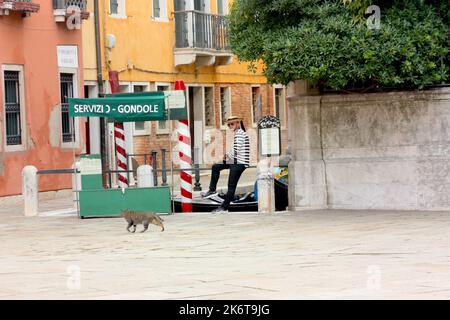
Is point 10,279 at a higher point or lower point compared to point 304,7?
lower

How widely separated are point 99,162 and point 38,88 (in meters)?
7.46

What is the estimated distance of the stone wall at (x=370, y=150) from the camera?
72.4 feet

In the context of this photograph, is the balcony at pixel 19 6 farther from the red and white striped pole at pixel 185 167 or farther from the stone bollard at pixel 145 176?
the stone bollard at pixel 145 176

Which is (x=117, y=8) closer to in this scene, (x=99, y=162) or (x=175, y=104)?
(x=99, y=162)

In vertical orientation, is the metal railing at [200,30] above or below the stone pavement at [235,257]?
above

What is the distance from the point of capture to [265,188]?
23422 mm

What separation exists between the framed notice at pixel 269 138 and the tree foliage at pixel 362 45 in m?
1.77

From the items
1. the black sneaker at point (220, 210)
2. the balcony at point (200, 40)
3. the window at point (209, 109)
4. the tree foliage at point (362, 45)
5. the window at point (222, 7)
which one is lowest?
→ the black sneaker at point (220, 210)

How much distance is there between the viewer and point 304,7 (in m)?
22.4

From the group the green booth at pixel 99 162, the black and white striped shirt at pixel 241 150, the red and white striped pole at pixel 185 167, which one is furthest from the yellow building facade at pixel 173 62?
the green booth at pixel 99 162
